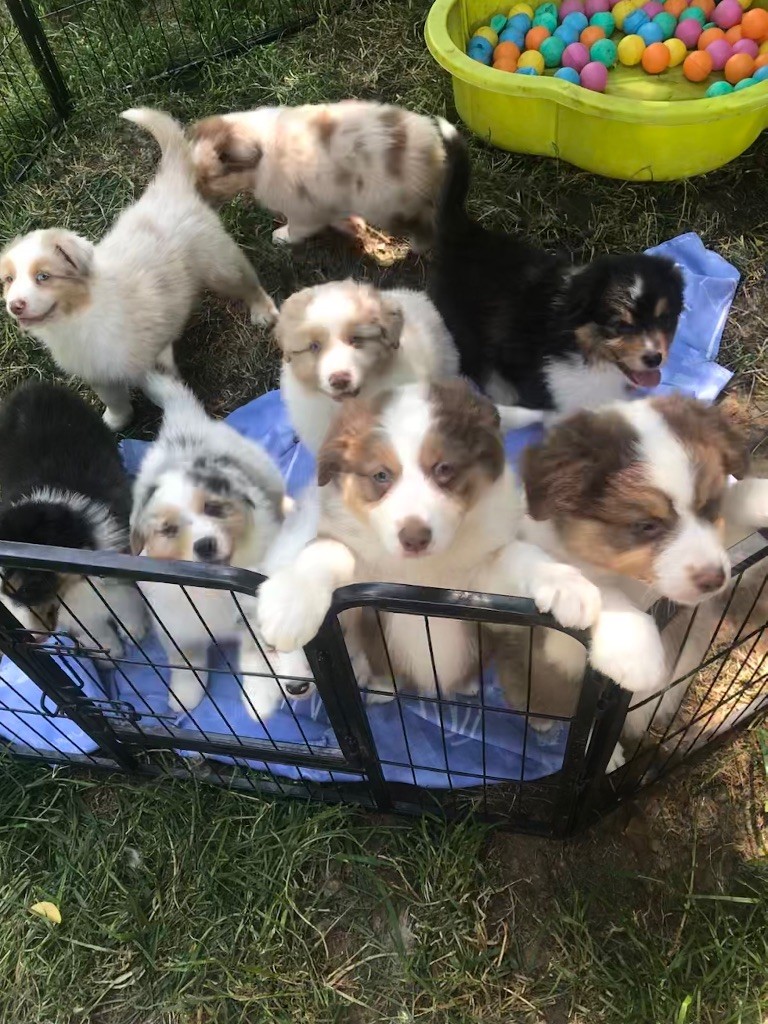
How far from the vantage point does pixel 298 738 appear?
294 centimetres

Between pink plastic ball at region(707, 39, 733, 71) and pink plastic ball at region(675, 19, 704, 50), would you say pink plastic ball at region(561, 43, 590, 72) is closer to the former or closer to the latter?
pink plastic ball at region(675, 19, 704, 50)

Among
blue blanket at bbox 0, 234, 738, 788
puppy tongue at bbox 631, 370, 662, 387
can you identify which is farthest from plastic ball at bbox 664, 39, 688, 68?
puppy tongue at bbox 631, 370, 662, 387

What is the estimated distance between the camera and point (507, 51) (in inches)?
173

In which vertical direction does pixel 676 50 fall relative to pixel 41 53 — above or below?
below

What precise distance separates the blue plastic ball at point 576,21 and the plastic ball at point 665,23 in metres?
0.37

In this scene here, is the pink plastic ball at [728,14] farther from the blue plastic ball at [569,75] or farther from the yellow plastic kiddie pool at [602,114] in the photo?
the blue plastic ball at [569,75]

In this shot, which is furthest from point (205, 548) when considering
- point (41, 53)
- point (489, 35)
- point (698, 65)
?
point (41, 53)

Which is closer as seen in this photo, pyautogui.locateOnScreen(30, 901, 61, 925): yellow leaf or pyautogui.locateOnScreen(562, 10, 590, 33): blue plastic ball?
pyautogui.locateOnScreen(30, 901, 61, 925): yellow leaf

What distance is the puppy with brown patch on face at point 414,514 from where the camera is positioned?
1.72m

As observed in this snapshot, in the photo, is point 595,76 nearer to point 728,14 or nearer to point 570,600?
point 728,14

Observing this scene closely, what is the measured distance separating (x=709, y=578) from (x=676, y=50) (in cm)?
368

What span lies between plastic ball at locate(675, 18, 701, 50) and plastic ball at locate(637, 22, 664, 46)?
0.10 meters

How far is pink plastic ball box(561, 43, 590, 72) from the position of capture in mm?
4332

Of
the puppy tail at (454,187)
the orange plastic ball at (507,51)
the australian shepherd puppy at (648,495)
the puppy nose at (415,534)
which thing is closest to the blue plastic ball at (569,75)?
the orange plastic ball at (507,51)
